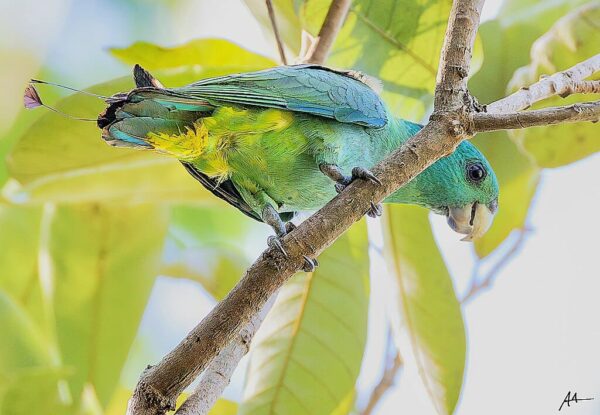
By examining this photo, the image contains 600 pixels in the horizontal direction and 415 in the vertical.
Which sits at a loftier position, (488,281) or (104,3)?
(104,3)

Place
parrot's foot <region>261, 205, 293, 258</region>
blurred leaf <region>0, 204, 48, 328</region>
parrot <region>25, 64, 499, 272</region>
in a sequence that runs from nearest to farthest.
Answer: parrot <region>25, 64, 499, 272</region> → parrot's foot <region>261, 205, 293, 258</region> → blurred leaf <region>0, 204, 48, 328</region>

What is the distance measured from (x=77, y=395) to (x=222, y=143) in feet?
3.30

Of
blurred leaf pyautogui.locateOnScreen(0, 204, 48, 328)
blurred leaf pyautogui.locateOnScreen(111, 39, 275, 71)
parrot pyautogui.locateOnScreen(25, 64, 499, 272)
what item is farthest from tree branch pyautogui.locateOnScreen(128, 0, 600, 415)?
blurred leaf pyautogui.locateOnScreen(0, 204, 48, 328)

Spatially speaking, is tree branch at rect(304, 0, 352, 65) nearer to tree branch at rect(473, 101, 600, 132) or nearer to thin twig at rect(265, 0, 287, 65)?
thin twig at rect(265, 0, 287, 65)

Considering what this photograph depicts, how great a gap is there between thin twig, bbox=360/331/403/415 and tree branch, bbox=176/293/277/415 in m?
1.01

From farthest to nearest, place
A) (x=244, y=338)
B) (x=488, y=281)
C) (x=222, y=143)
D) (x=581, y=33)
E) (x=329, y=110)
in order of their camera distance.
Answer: (x=488, y=281)
(x=581, y=33)
(x=329, y=110)
(x=222, y=143)
(x=244, y=338)

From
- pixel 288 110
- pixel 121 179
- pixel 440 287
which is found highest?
pixel 121 179

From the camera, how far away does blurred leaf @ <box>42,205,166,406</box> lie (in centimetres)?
266

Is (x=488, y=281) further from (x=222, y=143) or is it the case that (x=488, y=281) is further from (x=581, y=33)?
(x=222, y=143)

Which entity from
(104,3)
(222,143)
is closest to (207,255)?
(222,143)

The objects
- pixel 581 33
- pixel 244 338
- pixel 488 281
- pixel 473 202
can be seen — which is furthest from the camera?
pixel 488 281

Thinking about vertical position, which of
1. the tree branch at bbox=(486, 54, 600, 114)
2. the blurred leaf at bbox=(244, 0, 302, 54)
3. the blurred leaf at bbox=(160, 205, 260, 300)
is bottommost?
the tree branch at bbox=(486, 54, 600, 114)

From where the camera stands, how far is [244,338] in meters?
2.18
